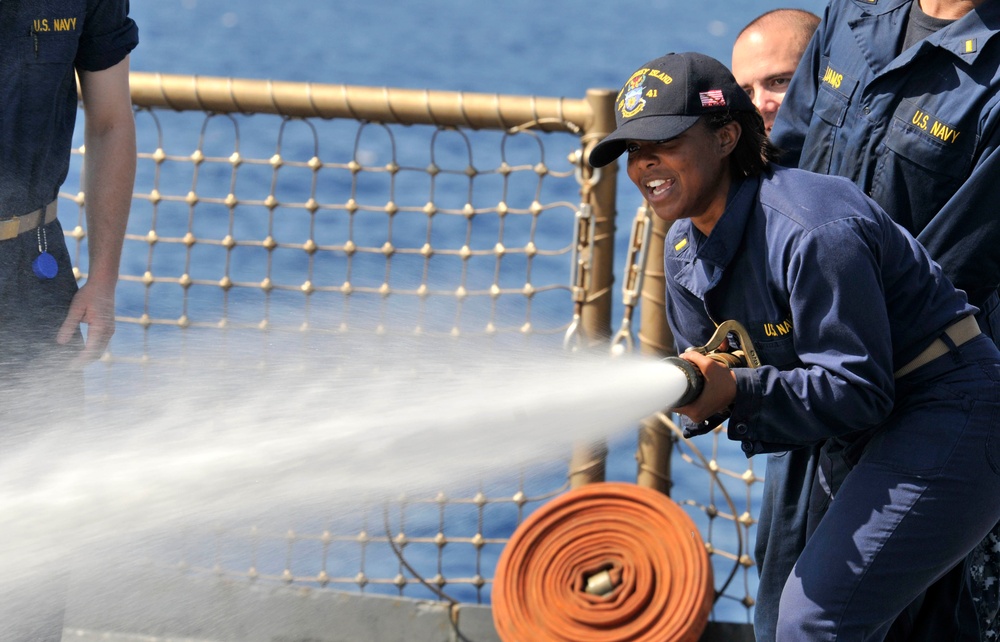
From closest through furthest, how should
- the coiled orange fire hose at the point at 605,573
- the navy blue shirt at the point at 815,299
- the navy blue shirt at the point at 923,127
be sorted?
the navy blue shirt at the point at 815,299
the navy blue shirt at the point at 923,127
the coiled orange fire hose at the point at 605,573

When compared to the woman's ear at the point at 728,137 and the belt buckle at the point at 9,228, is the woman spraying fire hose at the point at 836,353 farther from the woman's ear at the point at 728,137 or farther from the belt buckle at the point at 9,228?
the belt buckle at the point at 9,228

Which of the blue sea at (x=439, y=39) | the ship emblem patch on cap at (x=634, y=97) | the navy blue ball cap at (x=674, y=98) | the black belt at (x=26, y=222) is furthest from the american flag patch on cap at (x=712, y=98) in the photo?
the blue sea at (x=439, y=39)

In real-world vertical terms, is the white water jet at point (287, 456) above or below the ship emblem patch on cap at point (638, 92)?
below

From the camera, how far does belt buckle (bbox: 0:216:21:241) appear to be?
9.47ft

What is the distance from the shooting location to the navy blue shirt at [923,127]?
2682 millimetres

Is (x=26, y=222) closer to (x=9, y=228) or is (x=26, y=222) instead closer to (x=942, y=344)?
(x=9, y=228)

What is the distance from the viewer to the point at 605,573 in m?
3.61

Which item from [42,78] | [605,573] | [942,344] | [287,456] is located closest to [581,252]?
[605,573]

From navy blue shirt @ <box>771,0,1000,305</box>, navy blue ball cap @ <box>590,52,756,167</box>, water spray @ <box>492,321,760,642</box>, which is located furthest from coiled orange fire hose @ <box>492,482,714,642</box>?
navy blue ball cap @ <box>590,52,756,167</box>

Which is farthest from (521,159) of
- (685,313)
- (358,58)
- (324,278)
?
(685,313)

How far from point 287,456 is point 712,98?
50.1 inches

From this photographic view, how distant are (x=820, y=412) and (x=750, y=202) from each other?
1.43ft

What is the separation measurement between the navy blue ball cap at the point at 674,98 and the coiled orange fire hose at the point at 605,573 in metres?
1.38

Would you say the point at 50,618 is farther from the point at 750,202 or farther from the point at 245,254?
the point at 245,254
